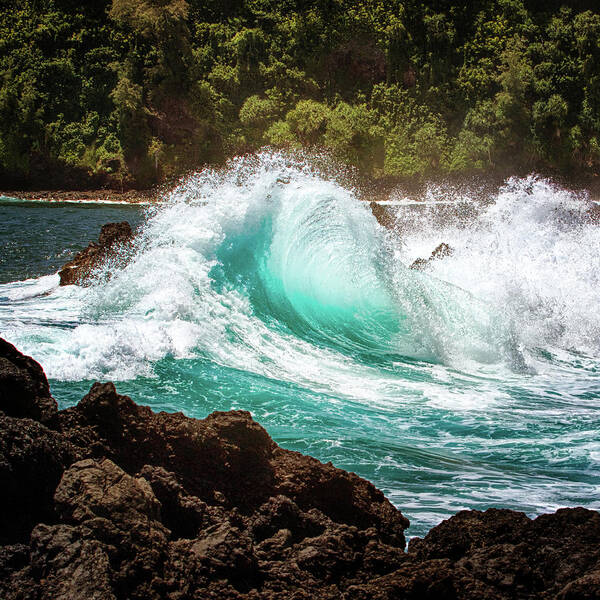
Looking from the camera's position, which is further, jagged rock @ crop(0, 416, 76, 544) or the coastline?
the coastline

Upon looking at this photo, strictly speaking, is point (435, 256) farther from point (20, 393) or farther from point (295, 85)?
point (295, 85)

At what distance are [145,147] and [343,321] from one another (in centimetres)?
3147

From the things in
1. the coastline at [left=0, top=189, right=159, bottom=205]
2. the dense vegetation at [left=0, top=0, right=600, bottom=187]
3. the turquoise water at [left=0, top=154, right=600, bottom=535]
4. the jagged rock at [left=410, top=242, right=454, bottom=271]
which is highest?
the dense vegetation at [left=0, top=0, right=600, bottom=187]

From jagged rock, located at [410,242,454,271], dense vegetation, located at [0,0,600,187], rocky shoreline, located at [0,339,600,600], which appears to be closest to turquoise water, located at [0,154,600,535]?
jagged rock, located at [410,242,454,271]

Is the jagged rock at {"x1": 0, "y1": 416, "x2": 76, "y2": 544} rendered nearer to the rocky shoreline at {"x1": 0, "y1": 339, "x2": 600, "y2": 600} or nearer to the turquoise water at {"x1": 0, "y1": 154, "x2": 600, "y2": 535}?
the rocky shoreline at {"x1": 0, "y1": 339, "x2": 600, "y2": 600}

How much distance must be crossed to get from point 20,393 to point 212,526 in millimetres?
1161

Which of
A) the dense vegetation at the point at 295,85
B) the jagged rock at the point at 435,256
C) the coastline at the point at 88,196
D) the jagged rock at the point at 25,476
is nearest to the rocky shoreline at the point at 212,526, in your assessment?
the jagged rock at the point at 25,476

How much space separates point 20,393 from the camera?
9.91ft

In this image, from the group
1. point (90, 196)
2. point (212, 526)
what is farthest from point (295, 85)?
point (212, 526)

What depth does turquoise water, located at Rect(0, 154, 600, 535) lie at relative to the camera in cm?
461

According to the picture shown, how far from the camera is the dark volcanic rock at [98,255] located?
1077 cm

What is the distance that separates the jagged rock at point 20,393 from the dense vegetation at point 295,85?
35.2m

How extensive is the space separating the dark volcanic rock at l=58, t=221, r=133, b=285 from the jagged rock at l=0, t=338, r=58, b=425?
738 centimetres

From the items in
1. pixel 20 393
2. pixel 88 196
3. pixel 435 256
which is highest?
pixel 88 196
